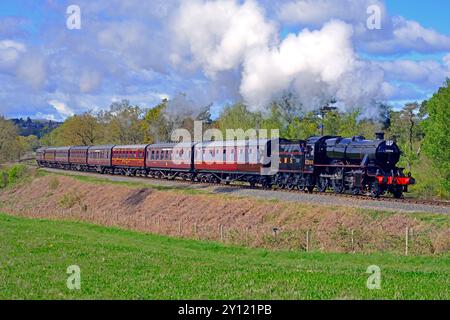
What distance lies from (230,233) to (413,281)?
41.4 ft

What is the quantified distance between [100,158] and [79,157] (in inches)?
330

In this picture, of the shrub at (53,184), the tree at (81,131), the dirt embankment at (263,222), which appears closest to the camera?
the dirt embankment at (263,222)

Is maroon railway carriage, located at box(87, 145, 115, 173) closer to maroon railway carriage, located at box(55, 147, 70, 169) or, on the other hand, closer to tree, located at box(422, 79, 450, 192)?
maroon railway carriage, located at box(55, 147, 70, 169)

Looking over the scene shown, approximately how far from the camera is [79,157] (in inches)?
2707

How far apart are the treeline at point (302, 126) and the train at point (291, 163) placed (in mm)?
3458

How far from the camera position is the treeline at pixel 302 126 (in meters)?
38.3

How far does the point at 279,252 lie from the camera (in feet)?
63.3

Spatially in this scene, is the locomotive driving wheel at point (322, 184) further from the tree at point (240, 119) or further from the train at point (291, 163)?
the tree at point (240, 119)

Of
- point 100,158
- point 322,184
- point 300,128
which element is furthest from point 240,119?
point 322,184

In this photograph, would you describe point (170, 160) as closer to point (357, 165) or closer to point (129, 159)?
point (129, 159)

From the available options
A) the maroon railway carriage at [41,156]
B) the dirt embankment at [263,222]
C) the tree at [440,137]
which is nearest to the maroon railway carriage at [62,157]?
the maroon railway carriage at [41,156]

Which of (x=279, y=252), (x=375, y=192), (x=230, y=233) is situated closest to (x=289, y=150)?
(x=375, y=192)

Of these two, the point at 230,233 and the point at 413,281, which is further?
the point at 230,233
